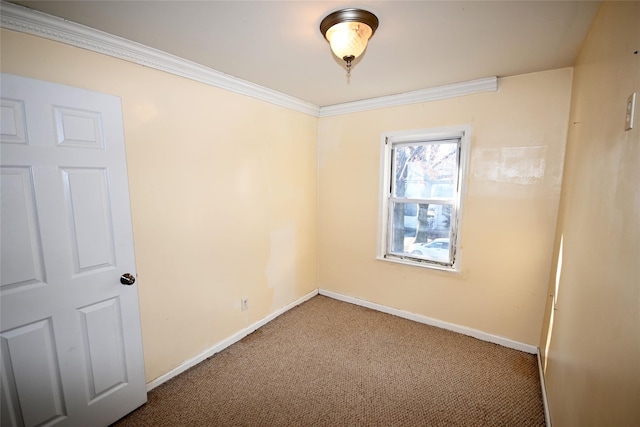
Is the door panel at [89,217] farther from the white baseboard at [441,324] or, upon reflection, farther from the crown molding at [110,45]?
the white baseboard at [441,324]

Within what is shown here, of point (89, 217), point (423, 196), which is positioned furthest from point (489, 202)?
point (89, 217)

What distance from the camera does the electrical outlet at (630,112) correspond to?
36.2 inches

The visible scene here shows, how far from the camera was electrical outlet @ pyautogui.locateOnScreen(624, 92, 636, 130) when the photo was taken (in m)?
0.92

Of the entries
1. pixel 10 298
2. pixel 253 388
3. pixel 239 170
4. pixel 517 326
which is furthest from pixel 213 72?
pixel 517 326

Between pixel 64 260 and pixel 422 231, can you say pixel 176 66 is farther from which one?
pixel 422 231

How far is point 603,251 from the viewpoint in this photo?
3.53 ft

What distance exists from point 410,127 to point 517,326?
81.5 inches

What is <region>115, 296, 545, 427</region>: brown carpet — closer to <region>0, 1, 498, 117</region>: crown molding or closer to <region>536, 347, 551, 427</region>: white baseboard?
<region>536, 347, 551, 427</region>: white baseboard

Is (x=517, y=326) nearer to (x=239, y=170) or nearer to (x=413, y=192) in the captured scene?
(x=413, y=192)

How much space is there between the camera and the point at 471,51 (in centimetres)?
185

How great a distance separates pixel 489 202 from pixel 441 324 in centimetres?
131

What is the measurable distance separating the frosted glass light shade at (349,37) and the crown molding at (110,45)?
113 cm

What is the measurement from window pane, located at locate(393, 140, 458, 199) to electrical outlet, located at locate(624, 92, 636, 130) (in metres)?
1.67

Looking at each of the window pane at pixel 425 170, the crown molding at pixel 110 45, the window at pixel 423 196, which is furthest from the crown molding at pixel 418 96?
the crown molding at pixel 110 45
